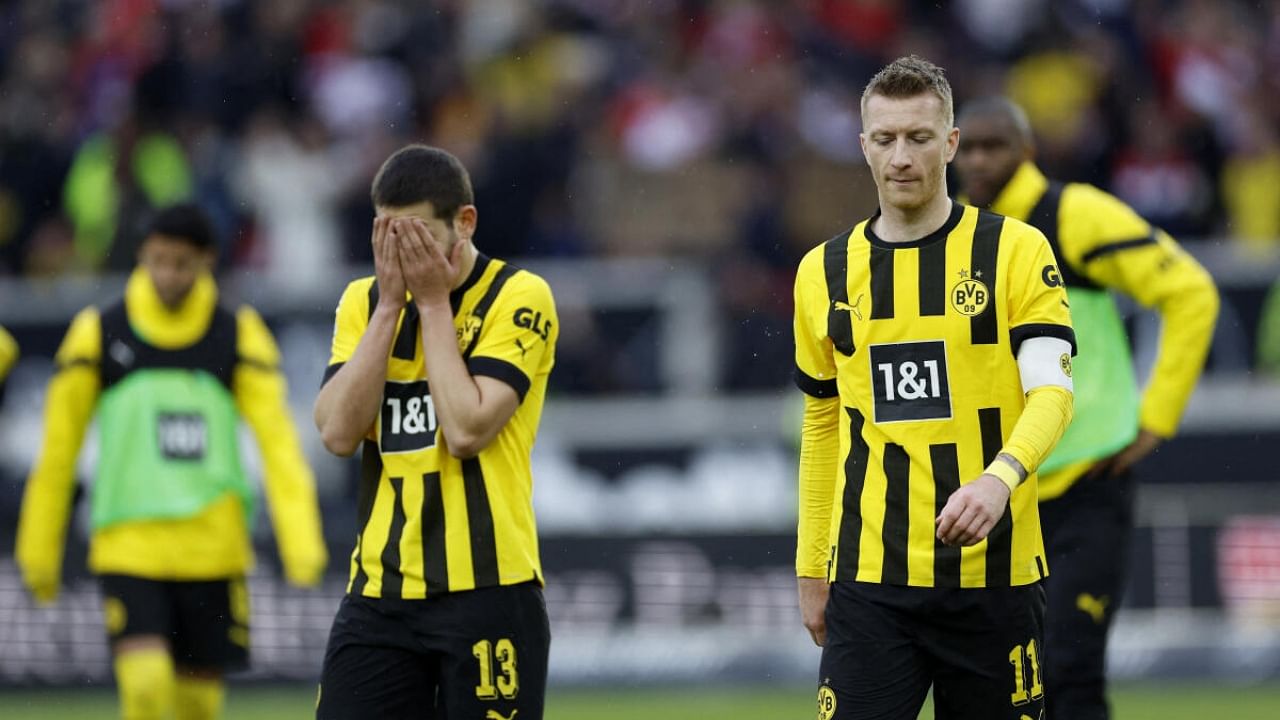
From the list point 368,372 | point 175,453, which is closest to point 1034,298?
point 368,372

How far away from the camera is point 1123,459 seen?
7.57m

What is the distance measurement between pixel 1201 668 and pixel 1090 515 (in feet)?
18.9

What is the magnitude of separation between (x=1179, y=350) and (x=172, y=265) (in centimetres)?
406

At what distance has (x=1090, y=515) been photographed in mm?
7516

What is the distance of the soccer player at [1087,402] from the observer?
7.40 m

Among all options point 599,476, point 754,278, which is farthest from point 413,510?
point 754,278

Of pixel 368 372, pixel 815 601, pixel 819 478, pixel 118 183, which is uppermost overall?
pixel 118 183

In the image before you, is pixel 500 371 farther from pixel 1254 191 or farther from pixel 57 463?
pixel 1254 191

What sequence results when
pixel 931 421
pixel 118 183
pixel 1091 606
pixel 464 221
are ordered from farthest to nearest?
pixel 118 183
pixel 1091 606
pixel 464 221
pixel 931 421

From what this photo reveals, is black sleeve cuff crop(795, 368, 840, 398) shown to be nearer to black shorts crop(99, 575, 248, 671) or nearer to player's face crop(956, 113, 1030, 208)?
player's face crop(956, 113, 1030, 208)

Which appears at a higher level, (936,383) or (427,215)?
(427,215)

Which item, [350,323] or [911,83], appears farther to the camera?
[350,323]

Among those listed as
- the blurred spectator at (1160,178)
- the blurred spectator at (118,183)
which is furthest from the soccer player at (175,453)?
the blurred spectator at (1160,178)

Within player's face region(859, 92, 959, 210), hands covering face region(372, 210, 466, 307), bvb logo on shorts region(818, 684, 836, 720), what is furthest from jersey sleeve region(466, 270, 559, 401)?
bvb logo on shorts region(818, 684, 836, 720)
